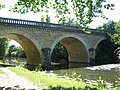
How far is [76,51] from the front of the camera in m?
42.7

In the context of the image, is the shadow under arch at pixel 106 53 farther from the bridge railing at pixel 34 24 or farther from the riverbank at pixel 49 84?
the riverbank at pixel 49 84

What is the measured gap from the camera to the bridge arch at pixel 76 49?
39522mm

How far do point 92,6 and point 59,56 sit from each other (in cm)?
3672

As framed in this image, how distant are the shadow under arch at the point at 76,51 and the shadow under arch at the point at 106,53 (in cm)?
258

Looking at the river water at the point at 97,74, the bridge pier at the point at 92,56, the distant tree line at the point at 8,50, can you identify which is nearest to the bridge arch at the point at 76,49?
the bridge pier at the point at 92,56

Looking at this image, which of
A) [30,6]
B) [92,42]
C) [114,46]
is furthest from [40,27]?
[30,6]

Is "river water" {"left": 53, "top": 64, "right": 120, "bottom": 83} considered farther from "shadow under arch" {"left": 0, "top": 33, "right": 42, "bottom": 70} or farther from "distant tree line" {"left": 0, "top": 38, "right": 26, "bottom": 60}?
"distant tree line" {"left": 0, "top": 38, "right": 26, "bottom": 60}

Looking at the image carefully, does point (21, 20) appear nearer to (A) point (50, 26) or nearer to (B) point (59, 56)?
(A) point (50, 26)

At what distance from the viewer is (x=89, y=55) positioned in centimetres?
4053

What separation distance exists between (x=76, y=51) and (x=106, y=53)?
18.0 feet

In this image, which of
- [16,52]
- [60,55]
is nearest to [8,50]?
[16,52]

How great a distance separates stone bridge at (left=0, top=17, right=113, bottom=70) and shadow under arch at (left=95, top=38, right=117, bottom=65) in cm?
124

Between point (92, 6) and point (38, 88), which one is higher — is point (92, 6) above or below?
above

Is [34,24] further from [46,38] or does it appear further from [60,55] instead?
[60,55]
